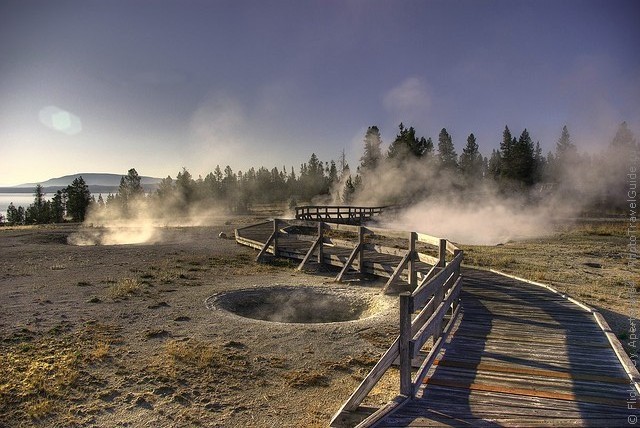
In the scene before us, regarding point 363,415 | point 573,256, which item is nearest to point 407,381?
point 363,415

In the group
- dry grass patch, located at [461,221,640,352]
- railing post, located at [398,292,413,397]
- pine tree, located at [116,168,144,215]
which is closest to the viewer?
railing post, located at [398,292,413,397]

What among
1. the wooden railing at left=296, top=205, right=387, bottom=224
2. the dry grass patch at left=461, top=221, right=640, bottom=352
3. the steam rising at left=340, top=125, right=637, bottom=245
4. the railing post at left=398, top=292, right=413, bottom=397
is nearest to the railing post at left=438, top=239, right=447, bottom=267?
the dry grass patch at left=461, top=221, right=640, bottom=352

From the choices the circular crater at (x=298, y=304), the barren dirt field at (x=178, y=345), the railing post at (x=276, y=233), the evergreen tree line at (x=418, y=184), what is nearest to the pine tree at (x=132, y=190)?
the evergreen tree line at (x=418, y=184)

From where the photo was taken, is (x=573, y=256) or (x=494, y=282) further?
(x=573, y=256)

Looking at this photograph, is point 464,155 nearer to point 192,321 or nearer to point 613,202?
point 613,202

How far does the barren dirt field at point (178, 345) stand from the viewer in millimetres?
6371

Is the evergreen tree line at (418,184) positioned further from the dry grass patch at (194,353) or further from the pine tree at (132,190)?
the dry grass patch at (194,353)

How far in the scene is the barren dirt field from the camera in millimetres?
6371

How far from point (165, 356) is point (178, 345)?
0.61 metres

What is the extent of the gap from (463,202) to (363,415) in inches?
2158

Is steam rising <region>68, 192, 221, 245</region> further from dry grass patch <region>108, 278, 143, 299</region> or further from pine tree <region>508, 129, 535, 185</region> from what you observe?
pine tree <region>508, 129, 535, 185</region>

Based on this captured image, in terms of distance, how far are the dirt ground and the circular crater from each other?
1.61 ft

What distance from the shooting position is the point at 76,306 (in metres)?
11.9

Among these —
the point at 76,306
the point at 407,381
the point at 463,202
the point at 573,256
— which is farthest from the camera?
the point at 463,202
